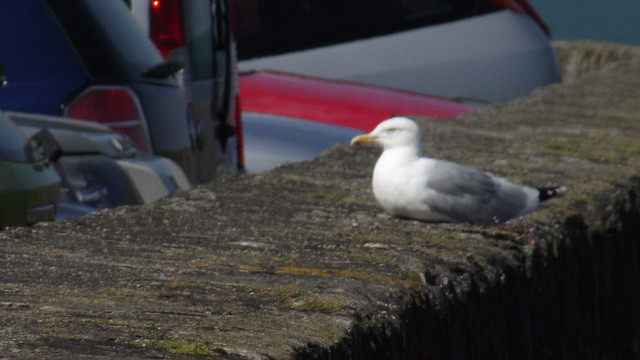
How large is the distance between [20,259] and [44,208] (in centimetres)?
98

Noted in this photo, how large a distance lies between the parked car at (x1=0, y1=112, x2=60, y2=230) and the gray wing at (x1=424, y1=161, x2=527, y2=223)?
45.8 inches

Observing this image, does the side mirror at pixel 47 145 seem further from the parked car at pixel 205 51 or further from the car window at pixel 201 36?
the car window at pixel 201 36

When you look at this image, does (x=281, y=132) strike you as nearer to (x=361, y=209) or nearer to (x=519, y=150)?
(x=519, y=150)

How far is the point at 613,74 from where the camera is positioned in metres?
7.24

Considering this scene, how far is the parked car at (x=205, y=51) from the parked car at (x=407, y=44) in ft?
7.34

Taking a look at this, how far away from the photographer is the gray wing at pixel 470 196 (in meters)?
2.86

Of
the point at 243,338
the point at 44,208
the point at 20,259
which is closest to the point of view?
the point at 243,338

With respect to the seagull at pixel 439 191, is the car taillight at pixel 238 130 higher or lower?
lower

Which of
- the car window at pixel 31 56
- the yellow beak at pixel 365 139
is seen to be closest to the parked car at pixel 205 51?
the car window at pixel 31 56

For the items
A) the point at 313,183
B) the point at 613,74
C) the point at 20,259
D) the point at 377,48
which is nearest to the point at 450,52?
the point at 377,48

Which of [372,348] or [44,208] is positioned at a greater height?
[372,348]

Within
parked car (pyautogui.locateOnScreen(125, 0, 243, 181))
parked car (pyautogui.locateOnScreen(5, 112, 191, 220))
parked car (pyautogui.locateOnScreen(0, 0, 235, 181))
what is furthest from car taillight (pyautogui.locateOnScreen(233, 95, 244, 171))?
parked car (pyautogui.locateOnScreen(5, 112, 191, 220))

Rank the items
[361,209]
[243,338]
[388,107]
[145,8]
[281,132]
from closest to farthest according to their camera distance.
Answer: [243,338]
[361,209]
[145,8]
[281,132]
[388,107]

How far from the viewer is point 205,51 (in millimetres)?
5348
